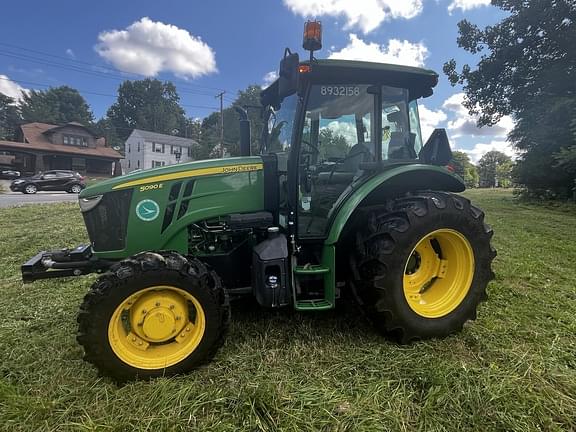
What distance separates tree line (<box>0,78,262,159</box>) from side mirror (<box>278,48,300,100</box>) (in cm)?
5711

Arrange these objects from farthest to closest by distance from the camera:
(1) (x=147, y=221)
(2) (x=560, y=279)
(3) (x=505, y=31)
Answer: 1. (3) (x=505, y=31)
2. (2) (x=560, y=279)
3. (1) (x=147, y=221)

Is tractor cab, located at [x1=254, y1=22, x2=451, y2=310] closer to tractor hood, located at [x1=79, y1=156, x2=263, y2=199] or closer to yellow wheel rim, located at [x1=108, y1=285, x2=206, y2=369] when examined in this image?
tractor hood, located at [x1=79, y1=156, x2=263, y2=199]

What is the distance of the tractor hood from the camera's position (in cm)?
281

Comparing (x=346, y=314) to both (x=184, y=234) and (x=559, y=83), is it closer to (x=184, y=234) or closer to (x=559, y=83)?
(x=184, y=234)

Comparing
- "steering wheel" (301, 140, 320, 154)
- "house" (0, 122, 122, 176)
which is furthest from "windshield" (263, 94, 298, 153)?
"house" (0, 122, 122, 176)

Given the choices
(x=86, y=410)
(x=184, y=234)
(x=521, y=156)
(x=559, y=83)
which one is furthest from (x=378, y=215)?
(x=521, y=156)

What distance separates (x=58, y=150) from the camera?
3375 cm

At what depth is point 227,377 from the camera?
A: 7.95ft

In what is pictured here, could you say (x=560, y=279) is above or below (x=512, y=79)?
below

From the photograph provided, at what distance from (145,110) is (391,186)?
8215 cm

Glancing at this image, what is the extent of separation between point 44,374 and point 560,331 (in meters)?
4.02

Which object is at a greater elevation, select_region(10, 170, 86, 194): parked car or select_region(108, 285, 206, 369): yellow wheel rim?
select_region(10, 170, 86, 194): parked car

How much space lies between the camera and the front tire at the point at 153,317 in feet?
7.70

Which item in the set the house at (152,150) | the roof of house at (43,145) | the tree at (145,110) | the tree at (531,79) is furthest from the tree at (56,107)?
the tree at (531,79)
